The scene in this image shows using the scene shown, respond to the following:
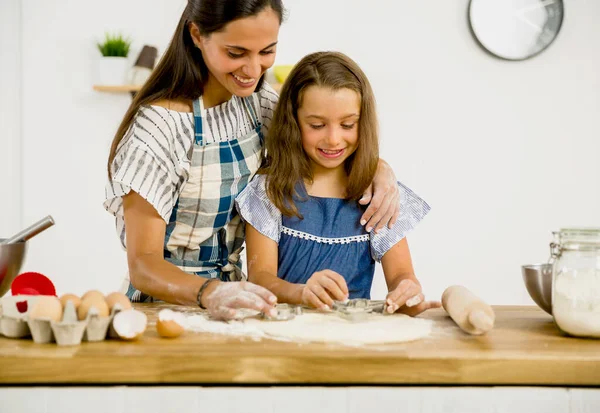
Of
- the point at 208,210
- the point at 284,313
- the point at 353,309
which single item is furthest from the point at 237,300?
the point at 208,210

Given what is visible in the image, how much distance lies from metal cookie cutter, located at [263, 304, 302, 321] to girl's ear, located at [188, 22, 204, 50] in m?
0.61

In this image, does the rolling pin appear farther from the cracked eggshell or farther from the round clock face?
the round clock face

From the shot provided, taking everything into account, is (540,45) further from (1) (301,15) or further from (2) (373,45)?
(1) (301,15)

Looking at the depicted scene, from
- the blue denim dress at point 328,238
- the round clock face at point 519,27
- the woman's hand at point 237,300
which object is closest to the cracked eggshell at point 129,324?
the woman's hand at point 237,300

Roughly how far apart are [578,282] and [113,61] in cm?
275

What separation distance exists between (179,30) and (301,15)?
1.99 meters

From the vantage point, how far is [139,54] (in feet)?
11.2

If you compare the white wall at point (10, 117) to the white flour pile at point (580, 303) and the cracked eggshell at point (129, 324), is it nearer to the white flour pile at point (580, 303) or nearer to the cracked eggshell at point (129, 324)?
the cracked eggshell at point (129, 324)

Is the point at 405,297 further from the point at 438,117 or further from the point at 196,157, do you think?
the point at 438,117

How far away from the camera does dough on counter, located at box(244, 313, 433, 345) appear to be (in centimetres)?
108

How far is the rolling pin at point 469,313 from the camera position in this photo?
1099 mm

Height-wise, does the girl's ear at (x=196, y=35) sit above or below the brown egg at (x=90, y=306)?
above

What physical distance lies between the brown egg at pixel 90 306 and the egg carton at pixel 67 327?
0.03 ft
